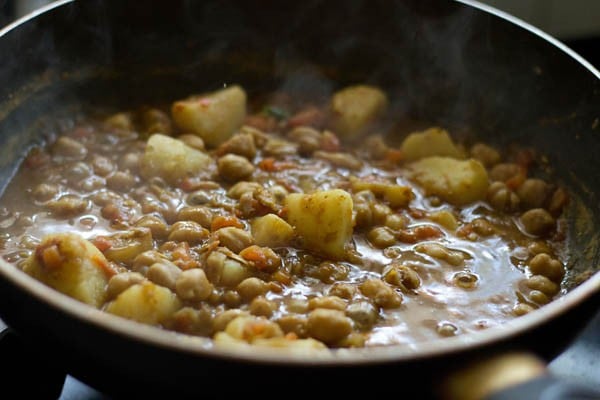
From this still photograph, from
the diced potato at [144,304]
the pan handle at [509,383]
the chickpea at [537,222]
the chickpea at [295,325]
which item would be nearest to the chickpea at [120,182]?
the diced potato at [144,304]

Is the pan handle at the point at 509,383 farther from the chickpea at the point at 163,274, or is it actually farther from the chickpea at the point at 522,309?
the chickpea at the point at 163,274

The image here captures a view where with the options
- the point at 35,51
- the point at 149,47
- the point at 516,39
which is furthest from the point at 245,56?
the point at 516,39

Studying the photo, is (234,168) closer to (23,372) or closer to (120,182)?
(120,182)

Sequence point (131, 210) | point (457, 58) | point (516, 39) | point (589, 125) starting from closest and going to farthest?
point (131, 210) < point (589, 125) < point (516, 39) < point (457, 58)

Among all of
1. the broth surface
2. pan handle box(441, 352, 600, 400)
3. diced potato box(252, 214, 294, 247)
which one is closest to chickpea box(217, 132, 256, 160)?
the broth surface

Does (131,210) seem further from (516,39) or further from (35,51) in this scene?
(516,39)

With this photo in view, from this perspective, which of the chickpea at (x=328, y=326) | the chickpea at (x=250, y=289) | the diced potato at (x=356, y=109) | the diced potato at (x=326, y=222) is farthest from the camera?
the diced potato at (x=356, y=109)

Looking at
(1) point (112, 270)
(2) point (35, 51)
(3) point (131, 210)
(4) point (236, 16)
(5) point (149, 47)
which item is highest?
(4) point (236, 16)
